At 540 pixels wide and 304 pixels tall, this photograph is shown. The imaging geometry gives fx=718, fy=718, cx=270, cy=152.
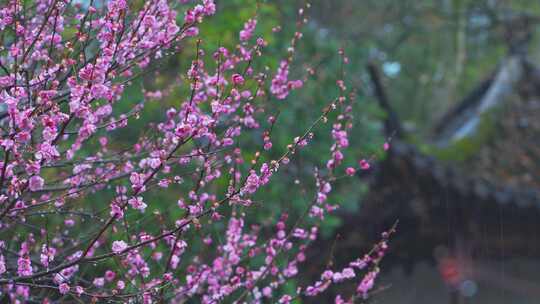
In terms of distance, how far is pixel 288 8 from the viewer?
8.12 meters

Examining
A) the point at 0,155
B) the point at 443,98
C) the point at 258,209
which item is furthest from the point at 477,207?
the point at 443,98

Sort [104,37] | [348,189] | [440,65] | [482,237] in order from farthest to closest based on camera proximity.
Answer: [440,65] → [482,237] → [348,189] → [104,37]

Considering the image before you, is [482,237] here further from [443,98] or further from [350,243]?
[443,98]

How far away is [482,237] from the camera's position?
7.77 metres

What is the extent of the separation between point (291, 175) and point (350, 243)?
1.19 m

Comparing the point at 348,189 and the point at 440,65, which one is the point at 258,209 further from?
the point at 440,65

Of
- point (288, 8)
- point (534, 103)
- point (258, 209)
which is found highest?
point (288, 8)

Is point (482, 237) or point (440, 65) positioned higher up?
point (440, 65)

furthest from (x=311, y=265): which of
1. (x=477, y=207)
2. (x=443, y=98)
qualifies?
(x=443, y=98)

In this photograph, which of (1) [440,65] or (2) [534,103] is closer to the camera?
(2) [534,103]

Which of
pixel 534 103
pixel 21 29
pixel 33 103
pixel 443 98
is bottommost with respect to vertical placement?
pixel 33 103

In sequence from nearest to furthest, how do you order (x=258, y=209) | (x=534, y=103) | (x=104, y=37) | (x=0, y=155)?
(x=104, y=37) → (x=0, y=155) → (x=258, y=209) → (x=534, y=103)

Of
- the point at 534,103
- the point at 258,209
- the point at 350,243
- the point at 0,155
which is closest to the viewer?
the point at 0,155

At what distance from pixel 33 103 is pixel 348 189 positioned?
4.20 meters
